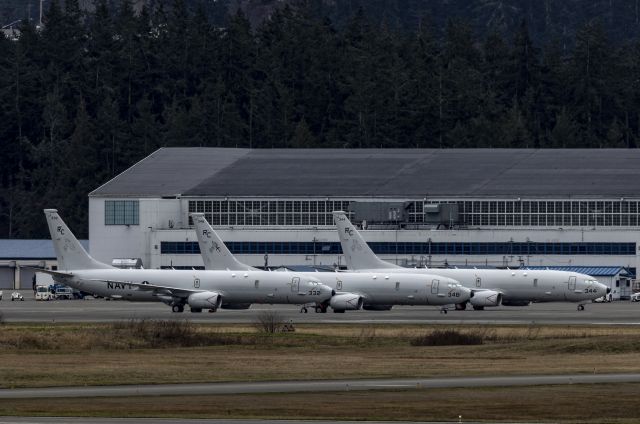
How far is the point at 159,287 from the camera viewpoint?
120938 mm

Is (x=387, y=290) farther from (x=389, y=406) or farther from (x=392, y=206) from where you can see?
(x=389, y=406)

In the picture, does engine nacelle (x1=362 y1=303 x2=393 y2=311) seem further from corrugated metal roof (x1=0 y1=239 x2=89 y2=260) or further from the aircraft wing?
corrugated metal roof (x1=0 y1=239 x2=89 y2=260)

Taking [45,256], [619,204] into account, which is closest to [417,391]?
[619,204]

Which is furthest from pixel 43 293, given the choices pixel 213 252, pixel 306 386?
pixel 306 386

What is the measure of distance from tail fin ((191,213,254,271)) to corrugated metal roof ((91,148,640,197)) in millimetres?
41263

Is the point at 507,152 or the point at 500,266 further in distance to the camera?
the point at 507,152

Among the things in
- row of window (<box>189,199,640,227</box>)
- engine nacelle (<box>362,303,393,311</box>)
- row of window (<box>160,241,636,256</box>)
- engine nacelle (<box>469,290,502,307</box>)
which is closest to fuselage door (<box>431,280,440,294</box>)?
engine nacelle (<box>469,290,502,307</box>)

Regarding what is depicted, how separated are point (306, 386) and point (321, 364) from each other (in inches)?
410

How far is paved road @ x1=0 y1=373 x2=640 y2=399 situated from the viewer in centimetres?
5834

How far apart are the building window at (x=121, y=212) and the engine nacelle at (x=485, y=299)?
60.7 meters

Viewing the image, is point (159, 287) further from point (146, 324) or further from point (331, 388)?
point (331, 388)

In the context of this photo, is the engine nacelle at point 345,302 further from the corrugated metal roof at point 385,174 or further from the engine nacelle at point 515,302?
the corrugated metal roof at point 385,174

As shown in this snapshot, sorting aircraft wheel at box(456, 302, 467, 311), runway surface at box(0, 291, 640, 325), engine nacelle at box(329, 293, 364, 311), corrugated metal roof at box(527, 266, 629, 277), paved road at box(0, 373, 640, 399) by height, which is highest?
corrugated metal roof at box(527, 266, 629, 277)

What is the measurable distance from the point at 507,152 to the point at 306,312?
72816 mm
